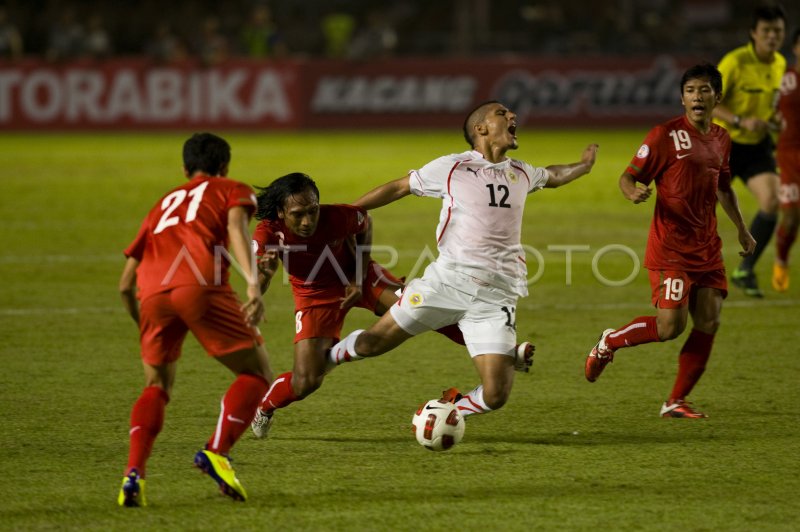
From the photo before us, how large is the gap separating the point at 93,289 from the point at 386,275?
5.04 m

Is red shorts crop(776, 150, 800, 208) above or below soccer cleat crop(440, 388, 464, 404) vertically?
above

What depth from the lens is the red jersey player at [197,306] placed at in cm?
538

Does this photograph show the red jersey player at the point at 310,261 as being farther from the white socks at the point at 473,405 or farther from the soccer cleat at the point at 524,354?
the white socks at the point at 473,405

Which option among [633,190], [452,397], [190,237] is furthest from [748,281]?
[190,237]

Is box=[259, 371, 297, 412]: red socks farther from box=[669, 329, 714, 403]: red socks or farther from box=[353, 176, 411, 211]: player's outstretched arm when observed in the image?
box=[669, 329, 714, 403]: red socks

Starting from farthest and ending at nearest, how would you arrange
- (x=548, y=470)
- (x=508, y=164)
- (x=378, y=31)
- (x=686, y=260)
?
(x=378, y=31) < (x=686, y=260) < (x=508, y=164) < (x=548, y=470)

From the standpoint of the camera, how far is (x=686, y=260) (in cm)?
703

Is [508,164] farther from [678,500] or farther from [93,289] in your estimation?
[93,289]

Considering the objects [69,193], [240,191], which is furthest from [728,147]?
[69,193]

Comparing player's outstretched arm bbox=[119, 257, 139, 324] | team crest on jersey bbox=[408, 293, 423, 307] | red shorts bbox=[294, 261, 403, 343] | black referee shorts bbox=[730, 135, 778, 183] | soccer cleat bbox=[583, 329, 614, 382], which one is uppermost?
black referee shorts bbox=[730, 135, 778, 183]

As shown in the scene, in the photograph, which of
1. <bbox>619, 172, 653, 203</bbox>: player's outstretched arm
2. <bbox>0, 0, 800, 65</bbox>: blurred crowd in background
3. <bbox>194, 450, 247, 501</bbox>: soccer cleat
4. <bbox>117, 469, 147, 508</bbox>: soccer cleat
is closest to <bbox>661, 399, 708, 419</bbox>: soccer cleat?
<bbox>619, 172, 653, 203</bbox>: player's outstretched arm

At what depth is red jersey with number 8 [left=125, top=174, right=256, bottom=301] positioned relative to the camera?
5441mm

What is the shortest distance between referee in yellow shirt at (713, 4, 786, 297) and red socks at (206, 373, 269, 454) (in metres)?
5.98

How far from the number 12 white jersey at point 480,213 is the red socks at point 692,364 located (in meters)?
1.27
